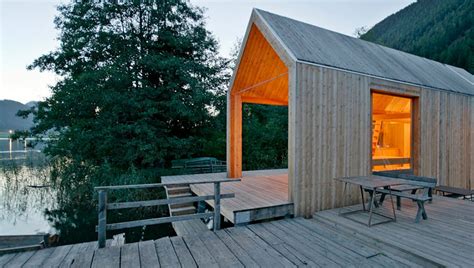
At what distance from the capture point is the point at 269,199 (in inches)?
172

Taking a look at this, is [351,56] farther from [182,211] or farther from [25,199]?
[25,199]

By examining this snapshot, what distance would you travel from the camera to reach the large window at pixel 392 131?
841cm

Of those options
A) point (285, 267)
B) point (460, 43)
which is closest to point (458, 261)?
point (285, 267)

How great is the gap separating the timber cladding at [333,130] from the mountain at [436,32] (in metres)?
15.0

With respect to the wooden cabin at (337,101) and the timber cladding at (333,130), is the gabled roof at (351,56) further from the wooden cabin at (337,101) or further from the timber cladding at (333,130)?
the timber cladding at (333,130)

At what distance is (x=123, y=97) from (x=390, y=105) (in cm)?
983

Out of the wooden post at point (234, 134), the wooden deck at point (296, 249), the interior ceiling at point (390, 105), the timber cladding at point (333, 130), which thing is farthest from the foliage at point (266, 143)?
the wooden deck at point (296, 249)

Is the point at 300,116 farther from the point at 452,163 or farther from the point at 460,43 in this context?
the point at 460,43

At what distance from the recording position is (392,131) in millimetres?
9961

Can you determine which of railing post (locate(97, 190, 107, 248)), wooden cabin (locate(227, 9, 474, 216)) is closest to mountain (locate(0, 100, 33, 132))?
wooden cabin (locate(227, 9, 474, 216))

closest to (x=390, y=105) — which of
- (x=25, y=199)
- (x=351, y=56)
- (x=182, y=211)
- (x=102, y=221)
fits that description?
(x=351, y=56)

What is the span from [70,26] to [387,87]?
10.9m

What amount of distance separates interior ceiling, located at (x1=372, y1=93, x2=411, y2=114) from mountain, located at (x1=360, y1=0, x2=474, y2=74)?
11.6 meters

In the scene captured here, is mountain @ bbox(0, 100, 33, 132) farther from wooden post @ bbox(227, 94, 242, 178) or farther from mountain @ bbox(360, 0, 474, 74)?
mountain @ bbox(360, 0, 474, 74)
